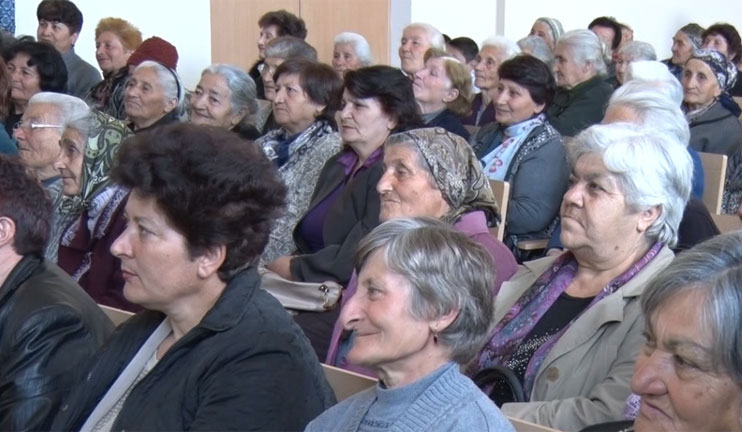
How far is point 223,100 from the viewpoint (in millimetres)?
5316

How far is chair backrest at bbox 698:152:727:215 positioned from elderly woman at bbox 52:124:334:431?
2.44m

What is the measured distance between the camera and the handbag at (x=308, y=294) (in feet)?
11.0

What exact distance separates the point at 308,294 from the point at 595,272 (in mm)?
1108

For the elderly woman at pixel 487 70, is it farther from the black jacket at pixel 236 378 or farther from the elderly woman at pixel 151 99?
the black jacket at pixel 236 378

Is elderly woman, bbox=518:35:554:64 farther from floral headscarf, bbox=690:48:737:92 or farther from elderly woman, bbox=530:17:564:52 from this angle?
floral headscarf, bbox=690:48:737:92

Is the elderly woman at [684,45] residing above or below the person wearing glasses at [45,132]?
below


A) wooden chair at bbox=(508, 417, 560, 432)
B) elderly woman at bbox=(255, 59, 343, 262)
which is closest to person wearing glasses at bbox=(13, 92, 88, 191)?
elderly woman at bbox=(255, 59, 343, 262)

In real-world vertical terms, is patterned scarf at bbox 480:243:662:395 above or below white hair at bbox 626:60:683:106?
below

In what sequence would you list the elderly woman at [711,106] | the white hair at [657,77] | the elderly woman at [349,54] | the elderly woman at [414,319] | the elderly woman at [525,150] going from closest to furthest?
1. the elderly woman at [414,319]
2. the elderly woman at [525,150]
3. the white hair at [657,77]
4. the elderly woman at [711,106]
5. the elderly woman at [349,54]

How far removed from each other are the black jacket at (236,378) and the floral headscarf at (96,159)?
5.61 feet

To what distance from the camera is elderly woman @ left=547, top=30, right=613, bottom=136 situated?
587 cm

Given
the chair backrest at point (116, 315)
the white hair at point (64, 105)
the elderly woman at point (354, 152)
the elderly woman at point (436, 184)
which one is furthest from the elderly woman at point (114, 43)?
the chair backrest at point (116, 315)

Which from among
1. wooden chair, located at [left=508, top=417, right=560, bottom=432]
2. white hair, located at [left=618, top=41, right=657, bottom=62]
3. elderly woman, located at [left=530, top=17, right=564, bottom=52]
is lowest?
elderly woman, located at [left=530, top=17, right=564, bottom=52]

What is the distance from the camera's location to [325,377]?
6.74 feet
